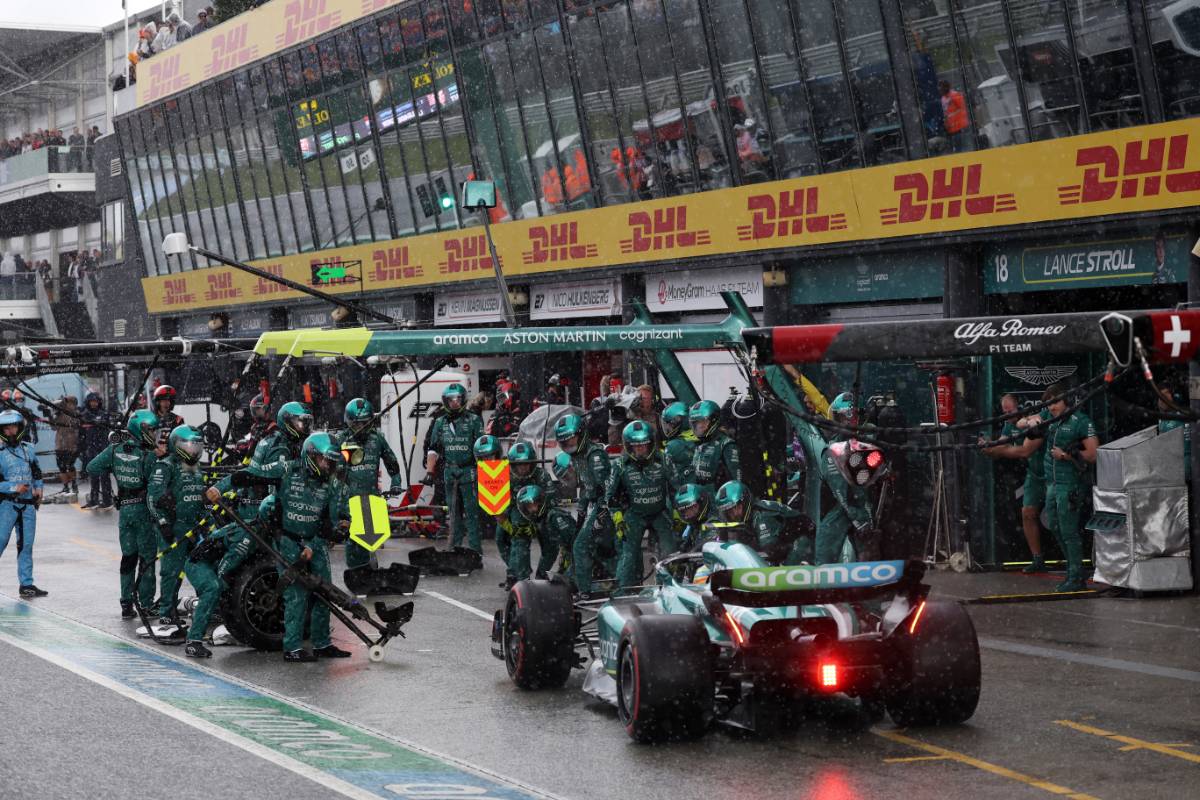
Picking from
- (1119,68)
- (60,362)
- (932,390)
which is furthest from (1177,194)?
(60,362)

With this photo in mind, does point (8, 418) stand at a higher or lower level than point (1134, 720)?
higher

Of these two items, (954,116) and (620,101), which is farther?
(620,101)

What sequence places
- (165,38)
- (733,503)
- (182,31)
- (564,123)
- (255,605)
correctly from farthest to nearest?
(165,38), (182,31), (564,123), (255,605), (733,503)

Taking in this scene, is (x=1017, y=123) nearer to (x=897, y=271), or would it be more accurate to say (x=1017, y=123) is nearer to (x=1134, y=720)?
(x=897, y=271)

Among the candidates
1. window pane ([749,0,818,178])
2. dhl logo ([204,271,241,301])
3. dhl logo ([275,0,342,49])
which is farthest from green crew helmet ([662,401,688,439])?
dhl logo ([204,271,241,301])

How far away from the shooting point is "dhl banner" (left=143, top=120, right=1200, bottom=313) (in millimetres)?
16609

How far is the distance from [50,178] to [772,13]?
41.5 metres

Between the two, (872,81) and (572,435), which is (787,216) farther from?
(572,435)

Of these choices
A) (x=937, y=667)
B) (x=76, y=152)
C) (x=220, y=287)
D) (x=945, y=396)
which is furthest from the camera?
(x=76, y=152)

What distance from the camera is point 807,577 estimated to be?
8875mm

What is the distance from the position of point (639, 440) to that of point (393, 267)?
60.3 feet

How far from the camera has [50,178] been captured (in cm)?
5684

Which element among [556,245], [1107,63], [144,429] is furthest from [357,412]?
[556,245]

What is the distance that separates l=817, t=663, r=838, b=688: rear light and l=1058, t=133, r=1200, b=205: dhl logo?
9122 millimetres
